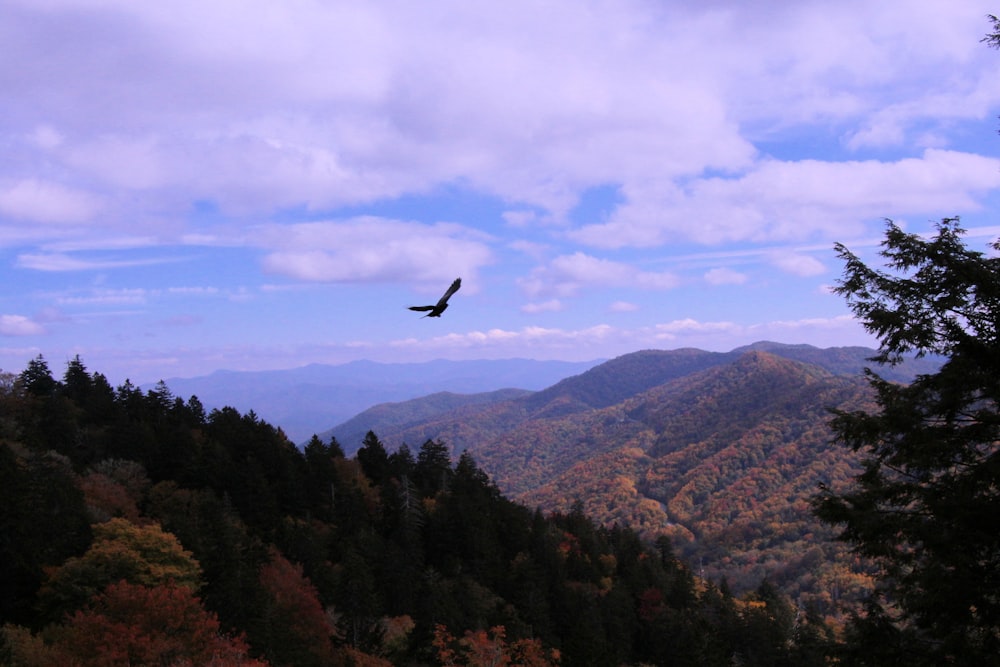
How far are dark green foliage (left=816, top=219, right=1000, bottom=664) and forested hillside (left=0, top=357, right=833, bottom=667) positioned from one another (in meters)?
2.19

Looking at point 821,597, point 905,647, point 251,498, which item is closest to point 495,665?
point 905,647

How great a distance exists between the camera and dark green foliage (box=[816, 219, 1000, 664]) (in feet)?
35.7

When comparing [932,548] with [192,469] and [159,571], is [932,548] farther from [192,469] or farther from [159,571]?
[192,469]

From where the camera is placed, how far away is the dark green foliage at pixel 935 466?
1088 centimetres

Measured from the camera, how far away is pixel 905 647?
11.9 meters

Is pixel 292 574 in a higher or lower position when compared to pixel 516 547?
higher

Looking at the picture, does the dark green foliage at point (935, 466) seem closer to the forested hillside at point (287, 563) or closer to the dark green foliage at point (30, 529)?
the forested hillside at point (287, 563)

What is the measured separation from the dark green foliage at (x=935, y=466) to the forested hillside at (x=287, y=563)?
7.19 ft

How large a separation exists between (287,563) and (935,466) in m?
38.7

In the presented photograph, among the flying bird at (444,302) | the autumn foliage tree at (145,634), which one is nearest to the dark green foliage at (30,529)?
the autumn foliage tree at (145,634)

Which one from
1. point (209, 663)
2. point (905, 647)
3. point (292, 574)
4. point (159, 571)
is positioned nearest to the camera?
point (905, 647)

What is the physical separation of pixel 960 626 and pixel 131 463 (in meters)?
50.9

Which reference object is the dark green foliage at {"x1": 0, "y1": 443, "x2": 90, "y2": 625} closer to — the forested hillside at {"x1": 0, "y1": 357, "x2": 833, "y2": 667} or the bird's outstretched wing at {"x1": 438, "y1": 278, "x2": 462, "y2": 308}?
the forested hillside at {"x1": 0, "y1": 357, "x2": 833, "y2": 667}

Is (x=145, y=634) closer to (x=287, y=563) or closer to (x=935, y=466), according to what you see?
(x=287, y=563)
